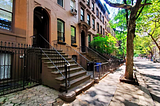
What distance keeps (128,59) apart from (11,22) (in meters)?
7.48

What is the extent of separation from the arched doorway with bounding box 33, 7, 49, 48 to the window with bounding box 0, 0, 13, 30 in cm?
223

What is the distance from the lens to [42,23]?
25.9 ft

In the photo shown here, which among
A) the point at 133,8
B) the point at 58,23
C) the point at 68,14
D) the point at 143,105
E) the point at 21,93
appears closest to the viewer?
the point at 143,105

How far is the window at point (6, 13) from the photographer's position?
4.77m

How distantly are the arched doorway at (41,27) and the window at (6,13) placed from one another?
7.33 feet

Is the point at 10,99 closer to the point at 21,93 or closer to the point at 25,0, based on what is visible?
the point at 21,93

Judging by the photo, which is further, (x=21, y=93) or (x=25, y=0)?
(x=25, y=0)

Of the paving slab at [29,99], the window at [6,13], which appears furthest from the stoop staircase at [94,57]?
the window at [6,13]

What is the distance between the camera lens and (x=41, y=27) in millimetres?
8102

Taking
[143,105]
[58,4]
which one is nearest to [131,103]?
[143,105]

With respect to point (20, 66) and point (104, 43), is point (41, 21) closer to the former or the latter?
point (20, 66)

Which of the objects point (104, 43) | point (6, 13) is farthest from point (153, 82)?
point (6, 13)

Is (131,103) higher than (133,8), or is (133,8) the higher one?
(133,8)

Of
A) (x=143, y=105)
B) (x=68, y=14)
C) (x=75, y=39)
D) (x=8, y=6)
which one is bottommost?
(x=143, y=105)
